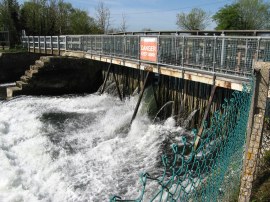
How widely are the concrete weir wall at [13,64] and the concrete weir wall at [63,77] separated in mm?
6257

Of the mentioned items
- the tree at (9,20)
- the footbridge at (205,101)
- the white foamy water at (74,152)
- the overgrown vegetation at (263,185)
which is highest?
the tree at (9,20)

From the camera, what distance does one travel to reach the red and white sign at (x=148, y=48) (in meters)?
11.4

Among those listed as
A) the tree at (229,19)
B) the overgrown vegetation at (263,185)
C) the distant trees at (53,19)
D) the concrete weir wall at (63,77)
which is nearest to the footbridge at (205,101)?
the overgrown vegetation at (263,185)

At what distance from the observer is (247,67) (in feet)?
25.1

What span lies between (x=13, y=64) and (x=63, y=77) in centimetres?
784

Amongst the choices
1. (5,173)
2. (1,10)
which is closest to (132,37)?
(5,173)

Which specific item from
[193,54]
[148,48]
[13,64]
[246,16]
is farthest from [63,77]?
[246,16]

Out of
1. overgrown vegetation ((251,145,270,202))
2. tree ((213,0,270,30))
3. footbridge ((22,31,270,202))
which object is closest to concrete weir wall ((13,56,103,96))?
footbridge ((22,31,270,202))

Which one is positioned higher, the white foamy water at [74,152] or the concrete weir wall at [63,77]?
the concrete weir wall at [63,77]

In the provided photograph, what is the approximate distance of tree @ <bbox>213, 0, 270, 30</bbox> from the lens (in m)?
40.9

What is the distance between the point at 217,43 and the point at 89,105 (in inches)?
343

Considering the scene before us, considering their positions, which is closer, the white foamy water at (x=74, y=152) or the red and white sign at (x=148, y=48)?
the white foamy water at (x=74, y=152)

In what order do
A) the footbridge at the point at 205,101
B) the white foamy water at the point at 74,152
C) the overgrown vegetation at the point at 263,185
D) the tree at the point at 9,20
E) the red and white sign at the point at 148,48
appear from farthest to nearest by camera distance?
the tree at the point at 9,20 < the red and white sign at the point at 148,48 < the white foamy water at the point at 74,152 < the overgrown vegetation at the point at 263,185 < the footbridge at the point at 205,101

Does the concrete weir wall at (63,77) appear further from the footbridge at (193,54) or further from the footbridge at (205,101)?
the footbridge at (193,54)
